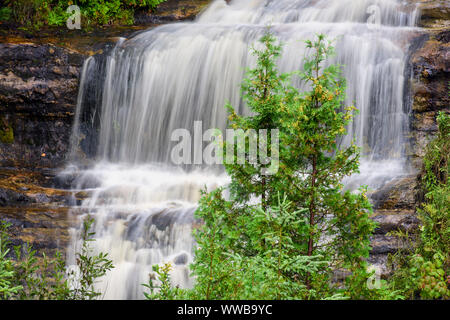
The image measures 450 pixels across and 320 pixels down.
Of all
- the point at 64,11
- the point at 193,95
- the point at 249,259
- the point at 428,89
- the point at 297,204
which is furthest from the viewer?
the point at 64,11

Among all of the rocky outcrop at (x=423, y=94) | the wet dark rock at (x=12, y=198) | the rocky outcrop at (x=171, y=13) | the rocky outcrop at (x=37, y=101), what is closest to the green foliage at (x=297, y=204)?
the rocky outcrop at (x=423, y=94)

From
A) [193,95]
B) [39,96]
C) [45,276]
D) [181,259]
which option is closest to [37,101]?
[39,96]

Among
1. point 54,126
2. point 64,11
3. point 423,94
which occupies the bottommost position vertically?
point 54,126

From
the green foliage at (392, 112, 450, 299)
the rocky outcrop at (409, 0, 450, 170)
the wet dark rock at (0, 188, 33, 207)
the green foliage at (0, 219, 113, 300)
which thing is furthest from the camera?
the rocky outcrop at (409, 0, 450, 170)

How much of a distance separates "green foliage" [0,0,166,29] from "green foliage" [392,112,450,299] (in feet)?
38.7

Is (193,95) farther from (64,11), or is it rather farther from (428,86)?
(64,11)

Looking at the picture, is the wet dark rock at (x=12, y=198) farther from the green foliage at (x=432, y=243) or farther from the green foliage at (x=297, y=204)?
the green foliage at (x=432, y=243)

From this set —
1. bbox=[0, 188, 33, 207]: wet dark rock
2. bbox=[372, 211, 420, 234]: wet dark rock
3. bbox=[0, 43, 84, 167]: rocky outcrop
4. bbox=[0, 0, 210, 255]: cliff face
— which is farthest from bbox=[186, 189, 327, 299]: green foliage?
bbox=[0, 43, 84, 167]: rocky outcrop

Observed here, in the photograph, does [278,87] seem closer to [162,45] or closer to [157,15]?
[162,45]

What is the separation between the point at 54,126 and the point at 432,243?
1086 centimetres

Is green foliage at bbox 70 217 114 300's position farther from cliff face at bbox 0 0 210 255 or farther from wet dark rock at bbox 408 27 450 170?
cliff face at bbox 0 0 210 255

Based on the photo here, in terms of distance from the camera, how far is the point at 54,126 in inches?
516

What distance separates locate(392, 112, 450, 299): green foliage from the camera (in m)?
3.63

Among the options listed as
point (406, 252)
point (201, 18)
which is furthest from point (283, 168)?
point (201, 18)
